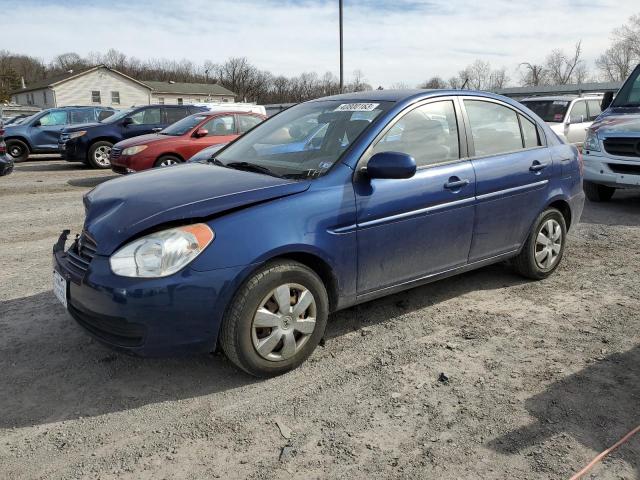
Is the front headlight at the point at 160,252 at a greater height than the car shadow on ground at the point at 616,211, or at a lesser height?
greater

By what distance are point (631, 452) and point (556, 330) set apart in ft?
4.62

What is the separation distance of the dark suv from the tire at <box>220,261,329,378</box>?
1147cm

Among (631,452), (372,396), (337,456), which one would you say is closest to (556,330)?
(631,452)

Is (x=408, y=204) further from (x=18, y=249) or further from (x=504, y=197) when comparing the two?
(x=18, y=249)

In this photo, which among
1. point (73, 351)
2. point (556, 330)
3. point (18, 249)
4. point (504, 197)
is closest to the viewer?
point (73, 351)

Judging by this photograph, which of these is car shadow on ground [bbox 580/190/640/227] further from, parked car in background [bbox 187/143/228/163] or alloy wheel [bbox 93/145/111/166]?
alloy wheel [bbox 93/145/111/166]

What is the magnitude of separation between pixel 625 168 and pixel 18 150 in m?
15.7

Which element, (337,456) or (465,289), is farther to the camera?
(465,289)

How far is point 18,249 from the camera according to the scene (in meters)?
5.91

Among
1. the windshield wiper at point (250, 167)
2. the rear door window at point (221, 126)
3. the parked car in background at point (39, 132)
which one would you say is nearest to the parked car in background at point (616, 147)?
the windshield wiper at point (250, 167)

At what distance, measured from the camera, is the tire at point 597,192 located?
8727mm

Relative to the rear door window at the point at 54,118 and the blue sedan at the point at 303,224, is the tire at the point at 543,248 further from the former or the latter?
the rear door window at the point at 54,118

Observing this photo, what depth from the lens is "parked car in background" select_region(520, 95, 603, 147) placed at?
12359 mm

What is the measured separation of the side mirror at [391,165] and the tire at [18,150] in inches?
618
